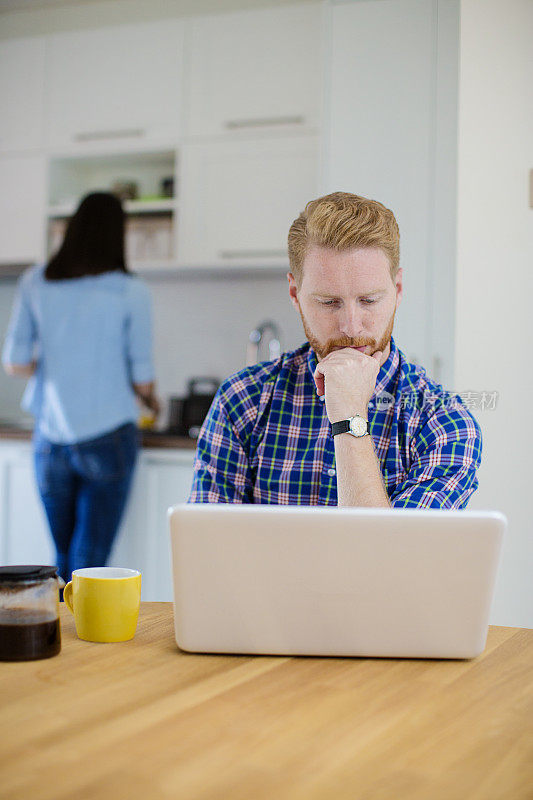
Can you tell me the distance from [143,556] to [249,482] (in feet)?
5.47

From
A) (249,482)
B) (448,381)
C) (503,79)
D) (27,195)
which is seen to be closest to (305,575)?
(249,482)

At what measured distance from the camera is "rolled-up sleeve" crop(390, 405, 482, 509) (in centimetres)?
124

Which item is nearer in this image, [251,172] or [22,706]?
[22,706]

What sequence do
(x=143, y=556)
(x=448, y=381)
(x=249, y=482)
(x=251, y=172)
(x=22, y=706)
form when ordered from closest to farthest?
(x=22, y=706) < (x=249, y=482) < (x=448, y=381) < (x=143, y=556) < (x=251, y=172)

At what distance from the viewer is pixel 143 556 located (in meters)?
3.00

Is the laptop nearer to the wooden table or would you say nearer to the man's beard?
the wooden table

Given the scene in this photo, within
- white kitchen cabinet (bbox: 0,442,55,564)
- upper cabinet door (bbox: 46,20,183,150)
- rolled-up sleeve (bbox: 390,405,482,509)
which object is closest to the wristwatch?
rolled-up sleeve (bbox: 390,405,482,509)

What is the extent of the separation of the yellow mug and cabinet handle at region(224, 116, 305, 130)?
2650mm

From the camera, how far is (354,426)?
4.10ft

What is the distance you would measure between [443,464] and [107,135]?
281 centimetres

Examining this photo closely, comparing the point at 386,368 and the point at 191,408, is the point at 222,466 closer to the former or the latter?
the point at 386,368

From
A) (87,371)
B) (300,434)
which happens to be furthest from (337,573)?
(87,371)

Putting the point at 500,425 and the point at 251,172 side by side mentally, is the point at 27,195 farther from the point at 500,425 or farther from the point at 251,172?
the point at 500,425

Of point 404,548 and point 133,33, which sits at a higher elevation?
point 133,33
